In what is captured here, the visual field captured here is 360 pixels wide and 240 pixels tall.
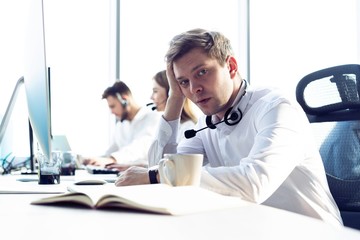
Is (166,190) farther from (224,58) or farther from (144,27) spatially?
(144,27)

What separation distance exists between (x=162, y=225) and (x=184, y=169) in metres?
0.37

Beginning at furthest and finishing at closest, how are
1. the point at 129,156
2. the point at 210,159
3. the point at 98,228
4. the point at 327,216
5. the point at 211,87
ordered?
1. the point at 129,156
2. the point at 210,159
3. the point at 211,87
4. the point at 327,216
5. the point at 98,228

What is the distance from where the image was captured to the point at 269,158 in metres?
1.32

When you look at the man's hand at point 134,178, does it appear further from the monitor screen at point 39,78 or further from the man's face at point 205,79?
the man's face at point 205,79

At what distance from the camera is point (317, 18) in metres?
4.61

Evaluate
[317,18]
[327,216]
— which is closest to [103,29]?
[317,18]

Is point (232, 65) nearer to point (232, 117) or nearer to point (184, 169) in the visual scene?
point (232, 117)

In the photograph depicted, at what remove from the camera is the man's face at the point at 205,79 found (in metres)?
1.80

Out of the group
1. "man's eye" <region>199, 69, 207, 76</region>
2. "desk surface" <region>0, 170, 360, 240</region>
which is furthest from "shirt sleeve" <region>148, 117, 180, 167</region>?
"desk surface" <region>0, 170, 360, 240</region>

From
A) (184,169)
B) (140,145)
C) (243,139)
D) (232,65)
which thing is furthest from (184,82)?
(140,145)

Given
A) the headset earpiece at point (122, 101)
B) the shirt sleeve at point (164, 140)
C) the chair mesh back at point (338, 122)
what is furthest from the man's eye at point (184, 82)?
the headset earpiece at point (122, 101)

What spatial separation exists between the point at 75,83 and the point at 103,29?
0.66 meters

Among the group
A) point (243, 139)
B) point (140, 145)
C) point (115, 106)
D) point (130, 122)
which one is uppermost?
point (243, 139)

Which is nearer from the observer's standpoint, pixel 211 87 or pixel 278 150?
pixel 278 150
